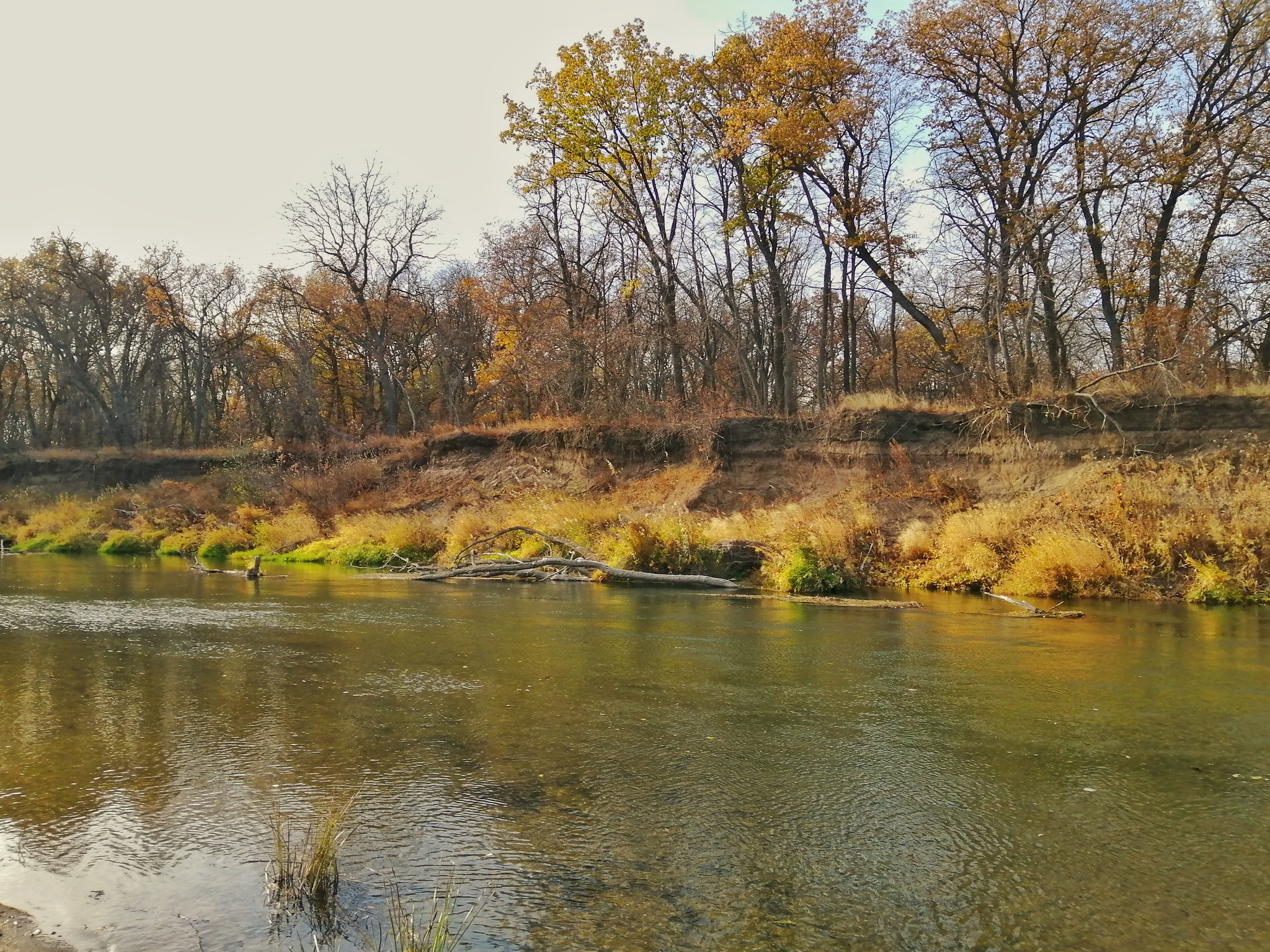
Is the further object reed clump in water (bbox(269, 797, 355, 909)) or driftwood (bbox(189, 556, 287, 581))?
driftwood (bbox(189, 556, 287, 581))

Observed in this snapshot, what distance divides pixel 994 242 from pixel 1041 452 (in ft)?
25.5

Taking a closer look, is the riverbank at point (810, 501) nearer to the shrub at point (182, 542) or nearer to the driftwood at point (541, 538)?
the shrub at point (182, 542)

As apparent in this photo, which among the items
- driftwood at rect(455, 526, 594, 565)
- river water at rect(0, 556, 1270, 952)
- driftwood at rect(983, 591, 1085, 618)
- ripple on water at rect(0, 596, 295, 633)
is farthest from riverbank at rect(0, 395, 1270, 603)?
ripple on water at rect(0, 596, 295, 633)

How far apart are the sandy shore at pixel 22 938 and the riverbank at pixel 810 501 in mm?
16194

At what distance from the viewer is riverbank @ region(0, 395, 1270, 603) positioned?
17.1m

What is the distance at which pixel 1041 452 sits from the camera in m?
22.5

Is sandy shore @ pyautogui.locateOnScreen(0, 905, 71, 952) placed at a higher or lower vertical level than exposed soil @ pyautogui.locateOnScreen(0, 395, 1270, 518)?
lower

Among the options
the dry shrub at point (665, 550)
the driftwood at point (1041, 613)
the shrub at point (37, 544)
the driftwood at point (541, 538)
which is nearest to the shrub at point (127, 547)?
the shrub at point (37, 544)

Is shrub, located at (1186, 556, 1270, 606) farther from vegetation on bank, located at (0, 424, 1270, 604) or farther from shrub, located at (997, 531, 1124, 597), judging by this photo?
shrub, located at (997, 531, 1124, 597)

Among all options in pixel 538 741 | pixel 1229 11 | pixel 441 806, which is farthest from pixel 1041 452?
pixel 441 806

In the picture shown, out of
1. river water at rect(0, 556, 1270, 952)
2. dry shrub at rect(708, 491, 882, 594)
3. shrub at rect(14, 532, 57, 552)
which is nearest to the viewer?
river water at rect(0, 556, 1270, 952)

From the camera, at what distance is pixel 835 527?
20000 millimetres

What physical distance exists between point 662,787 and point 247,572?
18788 millimetres

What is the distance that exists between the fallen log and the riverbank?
3.11ft
